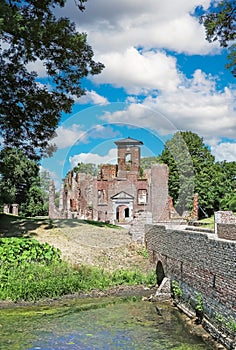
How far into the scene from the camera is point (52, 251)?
17.2m

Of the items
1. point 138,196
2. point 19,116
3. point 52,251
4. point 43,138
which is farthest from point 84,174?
point 52,251

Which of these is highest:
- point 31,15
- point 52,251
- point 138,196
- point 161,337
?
point 31,15

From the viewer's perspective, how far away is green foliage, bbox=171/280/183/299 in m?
12.7

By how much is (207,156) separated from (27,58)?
32.7m

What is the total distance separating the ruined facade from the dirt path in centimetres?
202

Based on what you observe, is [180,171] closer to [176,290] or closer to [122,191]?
[122,191]

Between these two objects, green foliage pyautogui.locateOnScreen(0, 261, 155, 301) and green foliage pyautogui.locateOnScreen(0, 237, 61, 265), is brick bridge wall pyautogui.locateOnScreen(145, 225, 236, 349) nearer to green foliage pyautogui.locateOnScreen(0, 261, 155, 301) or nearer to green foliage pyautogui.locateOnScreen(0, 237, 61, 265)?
green foliage pyautogui.locateOnScreen(0, 261, 155, 301)

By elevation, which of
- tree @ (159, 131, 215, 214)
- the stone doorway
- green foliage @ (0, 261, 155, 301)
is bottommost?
green foliage @ (0, 261, 155, 301)

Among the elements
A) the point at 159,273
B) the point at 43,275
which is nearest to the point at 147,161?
the point at 159,273

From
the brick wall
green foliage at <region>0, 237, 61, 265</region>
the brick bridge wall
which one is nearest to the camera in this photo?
the brick bridge wall

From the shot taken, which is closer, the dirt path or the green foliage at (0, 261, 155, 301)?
the green foliage at (0, 261, 155, 301)

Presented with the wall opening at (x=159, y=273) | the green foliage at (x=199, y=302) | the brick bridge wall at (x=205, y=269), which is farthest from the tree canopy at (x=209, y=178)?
the green foliage at (x=199, y=302)

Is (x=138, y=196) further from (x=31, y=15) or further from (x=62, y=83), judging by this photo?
(x=31, y=15)

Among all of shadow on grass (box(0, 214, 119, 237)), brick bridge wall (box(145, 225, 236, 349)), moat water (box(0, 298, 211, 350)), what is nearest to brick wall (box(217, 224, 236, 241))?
brick bridge wall (box(145, 225, 236, 349))
